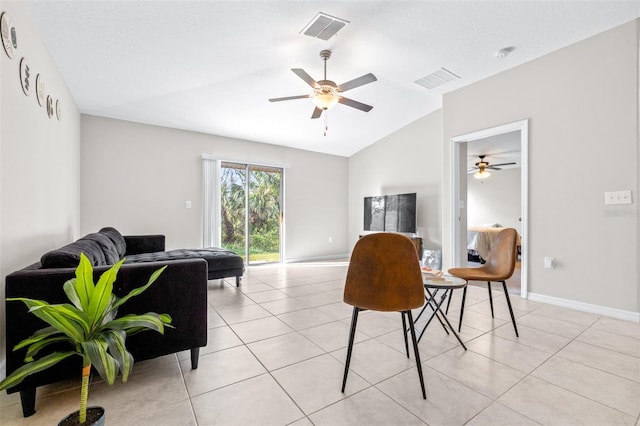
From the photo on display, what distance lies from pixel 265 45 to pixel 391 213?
375 centimetres


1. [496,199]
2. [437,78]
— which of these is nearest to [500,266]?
[437,78]

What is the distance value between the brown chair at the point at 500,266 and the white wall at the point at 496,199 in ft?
22.1

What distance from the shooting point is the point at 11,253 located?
6.07ft

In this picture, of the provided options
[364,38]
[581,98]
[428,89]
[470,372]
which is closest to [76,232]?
[364,38]

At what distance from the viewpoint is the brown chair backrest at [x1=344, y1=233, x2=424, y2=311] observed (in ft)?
5.19

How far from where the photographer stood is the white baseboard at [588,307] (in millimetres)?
2705

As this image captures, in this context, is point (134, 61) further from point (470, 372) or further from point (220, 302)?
point (470, 372)

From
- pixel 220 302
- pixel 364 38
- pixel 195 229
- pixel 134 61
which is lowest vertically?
pixel 220 302

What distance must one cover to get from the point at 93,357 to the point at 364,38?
327 cm

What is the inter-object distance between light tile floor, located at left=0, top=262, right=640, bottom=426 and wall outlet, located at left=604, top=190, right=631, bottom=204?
1136 mm

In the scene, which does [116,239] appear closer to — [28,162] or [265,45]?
[28,162]

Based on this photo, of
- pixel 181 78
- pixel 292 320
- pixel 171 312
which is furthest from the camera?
pixel 181 78

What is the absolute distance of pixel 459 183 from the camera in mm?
4297

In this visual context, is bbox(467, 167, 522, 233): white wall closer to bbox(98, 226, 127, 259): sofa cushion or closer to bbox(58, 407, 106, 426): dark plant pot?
bbox(98, 226, 127, 259): sofa cushion
